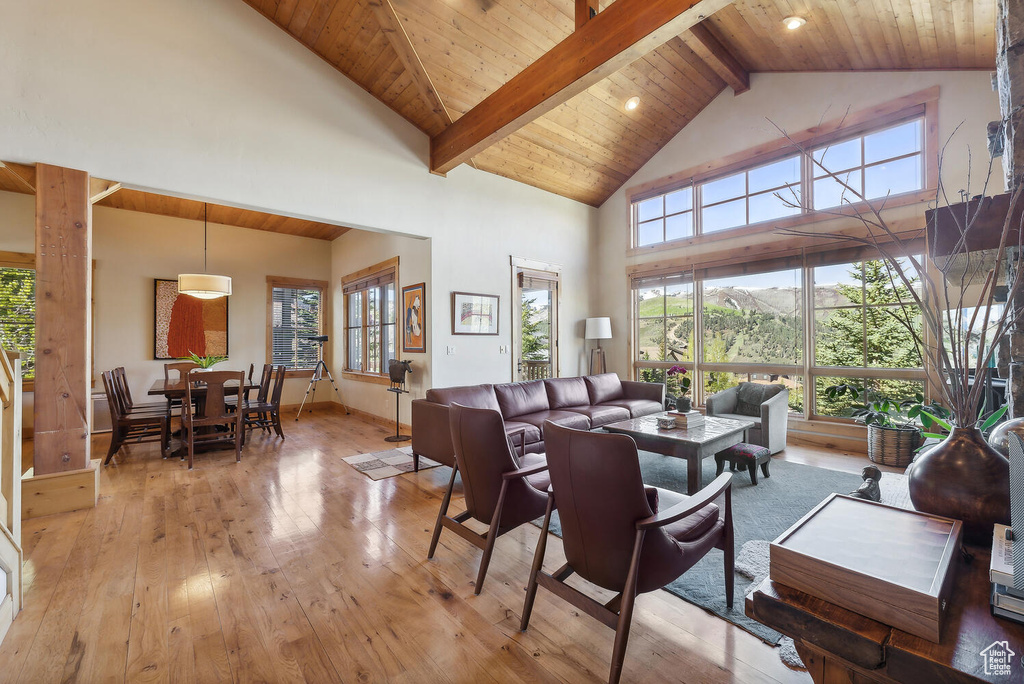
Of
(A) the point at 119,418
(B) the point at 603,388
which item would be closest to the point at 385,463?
(A) the point at 119,418

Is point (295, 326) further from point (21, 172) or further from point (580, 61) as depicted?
point (580, 61)

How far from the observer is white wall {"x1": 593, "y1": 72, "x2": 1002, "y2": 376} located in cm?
405

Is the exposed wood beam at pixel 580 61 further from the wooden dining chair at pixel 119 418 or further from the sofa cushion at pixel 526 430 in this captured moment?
the wooden dining chair at pixel 119 418

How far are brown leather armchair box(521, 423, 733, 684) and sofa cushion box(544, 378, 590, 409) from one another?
10.5 ft

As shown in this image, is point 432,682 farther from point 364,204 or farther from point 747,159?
point 747,159

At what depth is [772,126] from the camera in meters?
5.34

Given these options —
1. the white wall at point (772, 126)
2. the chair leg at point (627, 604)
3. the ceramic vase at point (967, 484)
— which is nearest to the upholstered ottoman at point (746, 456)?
the chair leg at point (627, 604)

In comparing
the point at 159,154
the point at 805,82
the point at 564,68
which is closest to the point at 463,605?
the point at 564,68

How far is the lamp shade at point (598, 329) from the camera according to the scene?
673 cm

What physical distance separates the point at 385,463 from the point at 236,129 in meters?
3.40

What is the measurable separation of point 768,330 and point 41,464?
22.9 feet

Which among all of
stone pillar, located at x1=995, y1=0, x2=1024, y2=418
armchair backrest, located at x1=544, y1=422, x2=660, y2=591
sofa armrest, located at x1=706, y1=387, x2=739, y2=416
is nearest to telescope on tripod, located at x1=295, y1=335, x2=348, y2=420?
sofa armrest, located at x1=706, y1=387, x2=739, y2=416

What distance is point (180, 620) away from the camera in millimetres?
1900

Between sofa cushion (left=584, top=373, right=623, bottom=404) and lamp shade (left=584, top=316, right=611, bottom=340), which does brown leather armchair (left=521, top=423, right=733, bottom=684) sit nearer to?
sofa cushion (left=584, top=373, right=623, bottom=404)
